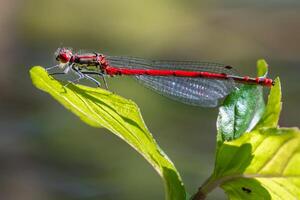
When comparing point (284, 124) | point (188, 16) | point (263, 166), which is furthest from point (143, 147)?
point (188, 16)

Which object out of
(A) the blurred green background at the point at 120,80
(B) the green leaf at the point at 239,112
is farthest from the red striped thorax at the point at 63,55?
(A) the blurred green background at the point at 120,80

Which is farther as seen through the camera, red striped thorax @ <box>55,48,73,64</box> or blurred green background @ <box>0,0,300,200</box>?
blurred green background @ <box>0,0,300,200</box>

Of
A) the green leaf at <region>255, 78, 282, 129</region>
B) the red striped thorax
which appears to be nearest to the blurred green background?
the red striped thorax

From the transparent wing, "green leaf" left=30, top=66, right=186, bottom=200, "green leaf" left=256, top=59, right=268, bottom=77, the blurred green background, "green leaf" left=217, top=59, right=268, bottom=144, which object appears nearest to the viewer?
"green leaf" left=30, top=66, right=186, bottom=200

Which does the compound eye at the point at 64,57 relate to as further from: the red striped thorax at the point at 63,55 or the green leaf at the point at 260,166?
the green leaf at the point at 260,166

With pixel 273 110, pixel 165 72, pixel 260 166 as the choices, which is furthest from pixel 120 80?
pixel 260 166

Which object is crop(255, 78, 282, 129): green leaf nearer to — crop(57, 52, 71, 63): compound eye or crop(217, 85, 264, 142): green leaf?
crop(217, 85, 264, 142): green leaf

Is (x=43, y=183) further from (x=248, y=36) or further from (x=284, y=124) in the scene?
(x=248, y=36)
